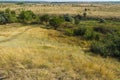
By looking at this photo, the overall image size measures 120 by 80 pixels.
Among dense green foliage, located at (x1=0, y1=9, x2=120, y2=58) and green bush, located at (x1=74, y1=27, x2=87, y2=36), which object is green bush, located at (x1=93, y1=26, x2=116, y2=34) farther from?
green bush, located at (x1=74, y1=27, x2=87, y2=36)

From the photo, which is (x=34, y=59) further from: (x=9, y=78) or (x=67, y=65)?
(x=9, y=78)

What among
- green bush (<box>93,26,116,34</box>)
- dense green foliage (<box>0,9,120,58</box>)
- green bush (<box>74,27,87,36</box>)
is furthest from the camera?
green bush (<box>93,26,116,34</box>)

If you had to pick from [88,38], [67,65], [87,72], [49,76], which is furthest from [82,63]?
[88,38]

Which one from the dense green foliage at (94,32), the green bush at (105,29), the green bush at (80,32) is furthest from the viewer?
the green bush at (105,29)

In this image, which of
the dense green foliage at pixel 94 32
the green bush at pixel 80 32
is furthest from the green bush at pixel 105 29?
the green bush at pixel 80 32

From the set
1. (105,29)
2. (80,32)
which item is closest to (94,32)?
(80,32)

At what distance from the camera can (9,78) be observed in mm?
8594

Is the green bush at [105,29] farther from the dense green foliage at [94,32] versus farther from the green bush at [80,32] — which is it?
the green bush at [80,32]

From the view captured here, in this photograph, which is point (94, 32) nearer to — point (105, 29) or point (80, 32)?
point (80, 32)

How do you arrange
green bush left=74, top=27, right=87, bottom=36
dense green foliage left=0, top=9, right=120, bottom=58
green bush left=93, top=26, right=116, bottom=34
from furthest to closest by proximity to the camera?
green bush left=93, top=26, right=116, bottom=34, green bush left=74, top=27, right=87, bottom=36, dense green foliage left=0, top=9, right=120, bottom=58

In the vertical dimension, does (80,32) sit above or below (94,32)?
below

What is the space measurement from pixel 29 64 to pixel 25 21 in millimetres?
47996

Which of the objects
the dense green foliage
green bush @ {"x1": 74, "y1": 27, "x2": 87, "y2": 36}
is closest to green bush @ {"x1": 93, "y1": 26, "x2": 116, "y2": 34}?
the dense green foliage

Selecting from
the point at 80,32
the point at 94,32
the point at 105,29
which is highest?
Answer: the point at 94,32
